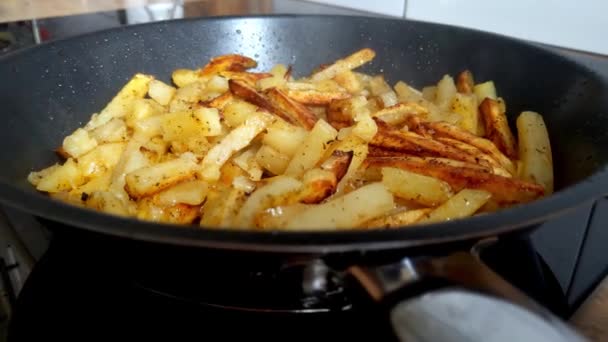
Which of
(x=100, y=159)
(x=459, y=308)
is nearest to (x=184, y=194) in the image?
(x=100, y=159)

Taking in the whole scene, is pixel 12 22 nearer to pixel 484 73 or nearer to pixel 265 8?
pixel 265 8

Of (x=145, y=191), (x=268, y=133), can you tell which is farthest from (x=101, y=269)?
(x=268, y=133)

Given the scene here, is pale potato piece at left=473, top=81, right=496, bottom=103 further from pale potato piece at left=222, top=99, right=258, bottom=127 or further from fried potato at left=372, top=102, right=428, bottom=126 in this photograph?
pale potato piece at left=222, top=99, right=258, bottom=127

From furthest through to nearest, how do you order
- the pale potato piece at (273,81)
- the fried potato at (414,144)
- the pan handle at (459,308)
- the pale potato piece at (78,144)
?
the pale potato piece at (273,81), the pale potato piece at (78,144), the fried potato at (414,144), the pan handle at (459,308)

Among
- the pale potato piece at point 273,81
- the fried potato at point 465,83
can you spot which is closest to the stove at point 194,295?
the fried potato at point 465,83

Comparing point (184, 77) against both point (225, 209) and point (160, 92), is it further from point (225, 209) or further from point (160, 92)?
point (225, 209)

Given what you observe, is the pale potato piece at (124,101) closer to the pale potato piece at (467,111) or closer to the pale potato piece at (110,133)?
the pale potato piece at (110,133)
